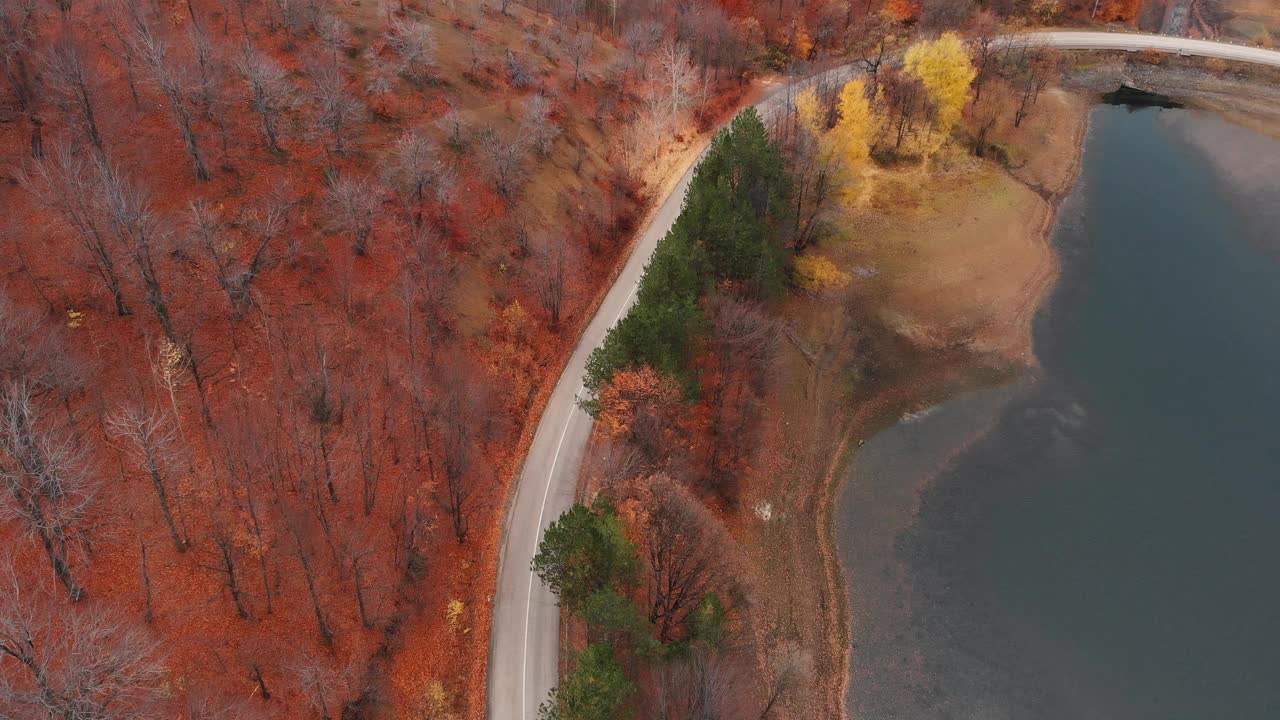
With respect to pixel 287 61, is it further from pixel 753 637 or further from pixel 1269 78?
pixel 1269 78

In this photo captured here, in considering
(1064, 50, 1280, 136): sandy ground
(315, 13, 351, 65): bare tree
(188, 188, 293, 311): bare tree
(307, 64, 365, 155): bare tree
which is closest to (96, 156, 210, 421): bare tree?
(188, 188, 293, 311): bare tree

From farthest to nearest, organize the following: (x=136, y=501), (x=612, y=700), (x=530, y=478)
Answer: (x=530, y=478), (x=136, y=501), (x=612, y=700)

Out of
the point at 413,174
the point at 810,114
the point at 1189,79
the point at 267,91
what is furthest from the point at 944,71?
the point at 267,91

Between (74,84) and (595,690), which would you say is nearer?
Answer: (595,690)

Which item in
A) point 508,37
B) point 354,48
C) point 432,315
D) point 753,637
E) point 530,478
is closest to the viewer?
point 753,637

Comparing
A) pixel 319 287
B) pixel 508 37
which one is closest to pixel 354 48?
pixel 508 37

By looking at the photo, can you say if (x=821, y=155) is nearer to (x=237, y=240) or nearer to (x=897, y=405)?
(x=897, y=405)
